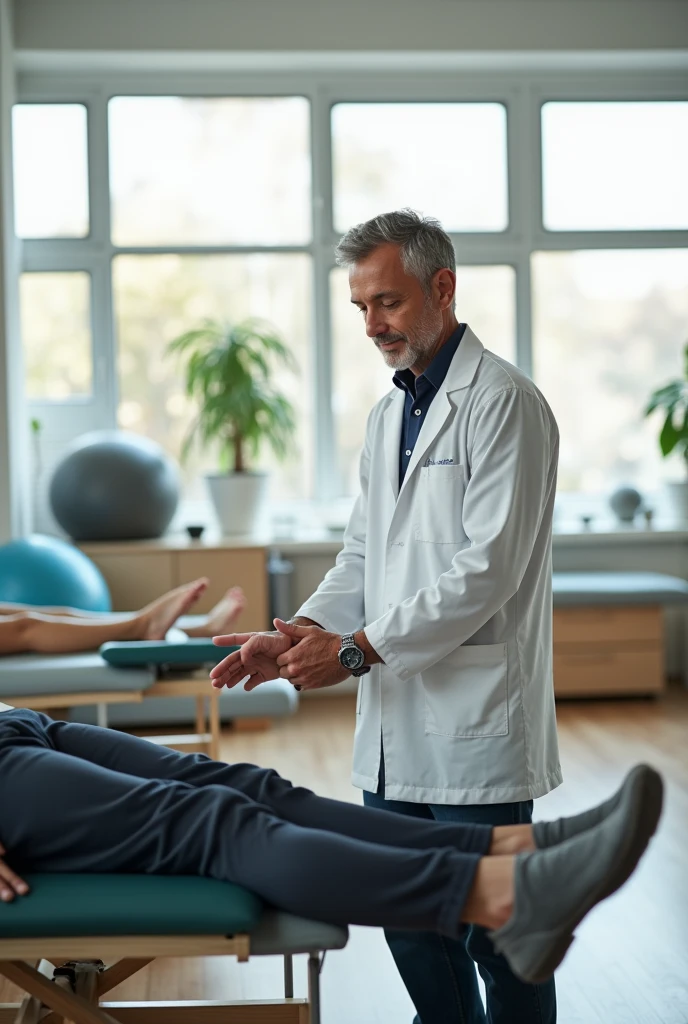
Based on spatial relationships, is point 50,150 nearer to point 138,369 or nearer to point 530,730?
point 138,369

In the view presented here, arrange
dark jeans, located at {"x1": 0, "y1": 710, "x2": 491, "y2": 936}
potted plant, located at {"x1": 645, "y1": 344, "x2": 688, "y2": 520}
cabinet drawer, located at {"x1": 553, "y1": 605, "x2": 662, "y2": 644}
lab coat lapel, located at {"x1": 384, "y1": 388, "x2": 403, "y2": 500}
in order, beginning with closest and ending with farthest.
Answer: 1. dark jeans, located at {"x1": 0, "y1": 710, "x2": 491, "y2": 936}
2. lab coat lapel, located at {"x1": 384, "y1": 388, "x2": 403, "y2": 500}
3. cabinet drawer, located at {"x1": 553, "y1": 605, "x2": 662, "y2": 644}
4. potted plant, located at {"x1": 645, "y1": 344, "x2": 688, "y2": 520}

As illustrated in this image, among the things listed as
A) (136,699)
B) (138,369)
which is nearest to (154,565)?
(138,369)

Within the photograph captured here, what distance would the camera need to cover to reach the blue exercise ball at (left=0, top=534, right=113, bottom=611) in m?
3.79

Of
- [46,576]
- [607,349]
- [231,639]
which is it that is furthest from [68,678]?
[607,349]

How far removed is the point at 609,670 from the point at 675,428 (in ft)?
3.79

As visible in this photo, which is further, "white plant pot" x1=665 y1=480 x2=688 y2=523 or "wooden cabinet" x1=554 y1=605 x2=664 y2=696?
"white plant pot" x1=665 y1=480 x2=688 y2=523

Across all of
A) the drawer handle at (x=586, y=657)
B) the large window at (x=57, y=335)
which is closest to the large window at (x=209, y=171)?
the large window at (x=57, y=335)

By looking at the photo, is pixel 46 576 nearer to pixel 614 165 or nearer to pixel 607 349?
pixel 607 349

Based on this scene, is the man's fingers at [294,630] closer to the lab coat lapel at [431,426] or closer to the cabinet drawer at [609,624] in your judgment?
the lab coat lapel at [431,426]

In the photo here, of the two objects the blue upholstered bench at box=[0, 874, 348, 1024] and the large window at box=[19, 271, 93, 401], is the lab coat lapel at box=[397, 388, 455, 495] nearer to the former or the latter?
the blue upholstered bench at box=[0, 874, 348, 1024]

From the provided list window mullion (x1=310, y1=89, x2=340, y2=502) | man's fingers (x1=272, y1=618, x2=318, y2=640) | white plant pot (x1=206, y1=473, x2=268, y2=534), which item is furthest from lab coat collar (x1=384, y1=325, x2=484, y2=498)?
window mullion (x1=310, y1=89, x2=340, y2=502)

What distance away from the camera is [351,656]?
1.77 m

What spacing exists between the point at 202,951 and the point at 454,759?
1.63ft

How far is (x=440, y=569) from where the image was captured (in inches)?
71.8
